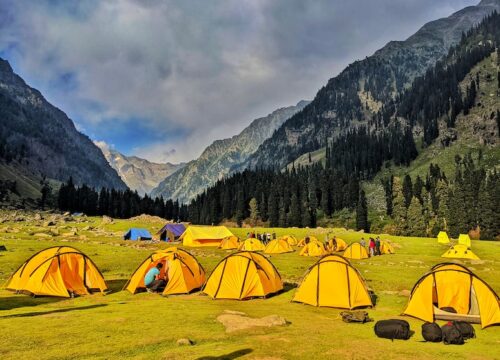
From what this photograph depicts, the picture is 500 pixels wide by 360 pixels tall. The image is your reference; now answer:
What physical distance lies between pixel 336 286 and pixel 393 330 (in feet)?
23.0

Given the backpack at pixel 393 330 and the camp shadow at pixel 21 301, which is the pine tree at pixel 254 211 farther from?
the backpack at pixel 393 330

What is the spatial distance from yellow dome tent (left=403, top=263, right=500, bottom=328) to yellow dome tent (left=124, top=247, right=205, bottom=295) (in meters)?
14.0

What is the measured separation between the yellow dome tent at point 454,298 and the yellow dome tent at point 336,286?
2977mm

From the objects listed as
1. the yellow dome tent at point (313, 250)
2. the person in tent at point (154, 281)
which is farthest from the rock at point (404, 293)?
the yellow dome tent at point (313, 250)

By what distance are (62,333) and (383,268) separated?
1346 inches

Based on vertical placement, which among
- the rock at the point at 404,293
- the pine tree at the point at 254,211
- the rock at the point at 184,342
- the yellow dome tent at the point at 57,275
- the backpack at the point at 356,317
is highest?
the pine tree at the point at 254,211

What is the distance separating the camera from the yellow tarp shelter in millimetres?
66688

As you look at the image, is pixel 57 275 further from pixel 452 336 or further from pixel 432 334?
pixel 452 336

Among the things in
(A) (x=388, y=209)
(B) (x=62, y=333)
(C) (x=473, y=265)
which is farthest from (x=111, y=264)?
(A) (x=388, y=209)

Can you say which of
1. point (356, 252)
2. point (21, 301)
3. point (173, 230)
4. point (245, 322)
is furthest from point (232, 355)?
point (173, 230)

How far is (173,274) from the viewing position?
82.8ft

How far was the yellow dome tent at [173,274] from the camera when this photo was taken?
989 inches

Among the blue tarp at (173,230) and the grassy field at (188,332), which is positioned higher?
the blue tarp at (173,230)

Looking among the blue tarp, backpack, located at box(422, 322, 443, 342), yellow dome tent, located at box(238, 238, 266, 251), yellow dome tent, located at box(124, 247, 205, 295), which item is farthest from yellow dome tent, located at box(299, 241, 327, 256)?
backpack, located at box(422, 322, 443, 342)
